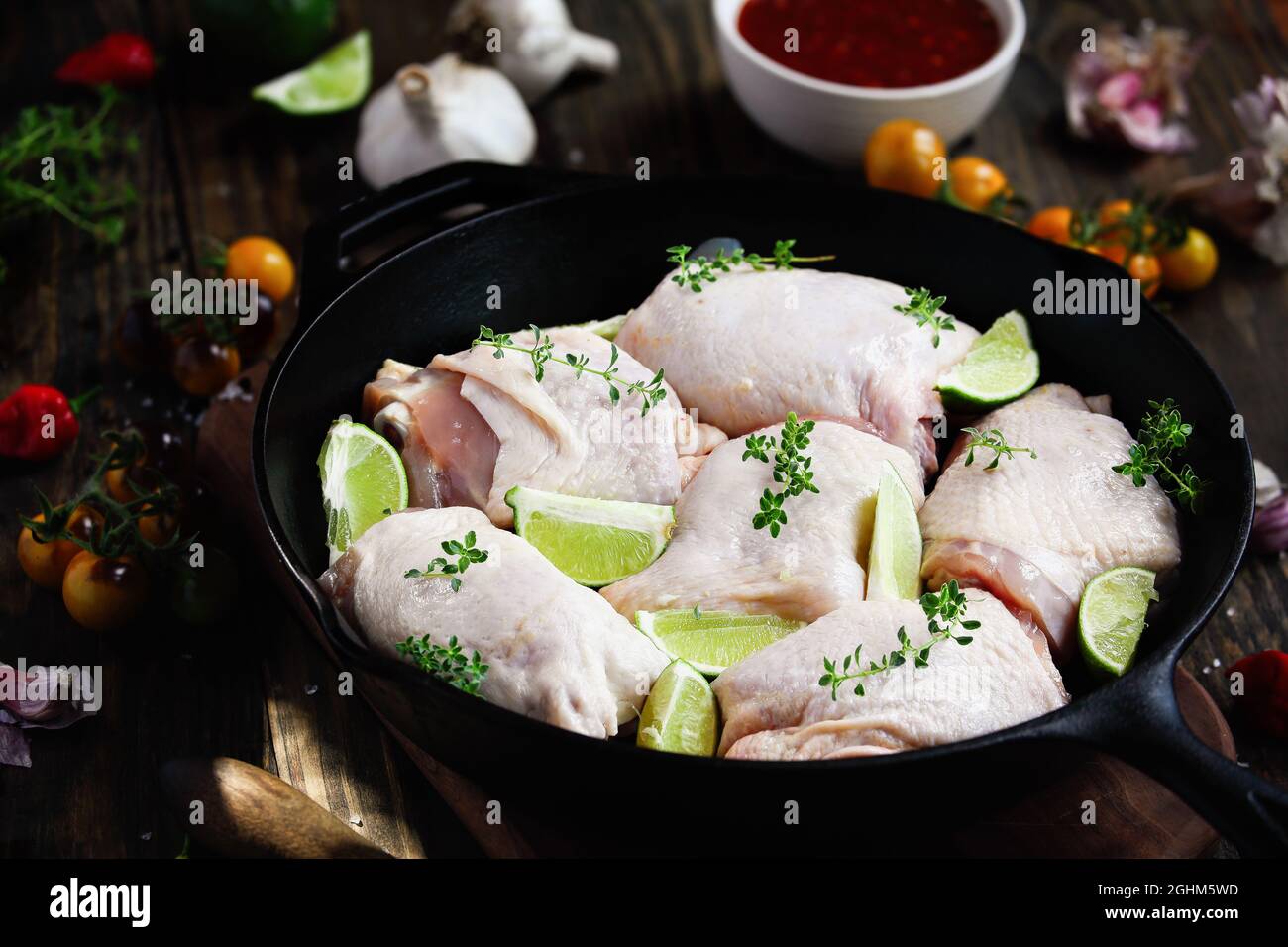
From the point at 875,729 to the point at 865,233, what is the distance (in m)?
1.44

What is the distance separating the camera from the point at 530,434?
2711 mm

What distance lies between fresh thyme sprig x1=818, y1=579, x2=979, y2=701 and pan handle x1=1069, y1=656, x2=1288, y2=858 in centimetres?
27

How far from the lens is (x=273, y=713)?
2.91 metres

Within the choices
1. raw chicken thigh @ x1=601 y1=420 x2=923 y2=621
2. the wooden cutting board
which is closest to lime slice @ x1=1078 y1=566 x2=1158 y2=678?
the wooden cutting board

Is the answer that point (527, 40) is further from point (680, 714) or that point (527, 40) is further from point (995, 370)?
point (680, 714)

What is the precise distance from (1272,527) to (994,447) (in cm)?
109

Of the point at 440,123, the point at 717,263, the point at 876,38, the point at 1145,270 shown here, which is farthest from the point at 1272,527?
the point at 440,123

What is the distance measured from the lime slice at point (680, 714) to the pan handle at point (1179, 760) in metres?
0.65

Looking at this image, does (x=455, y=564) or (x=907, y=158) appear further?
(x=907, y=158)

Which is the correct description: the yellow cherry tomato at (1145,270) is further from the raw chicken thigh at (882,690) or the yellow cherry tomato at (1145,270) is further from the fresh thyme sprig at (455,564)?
the fresh thyme sprig at (455,564)

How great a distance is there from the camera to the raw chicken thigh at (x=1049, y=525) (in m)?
2.48
